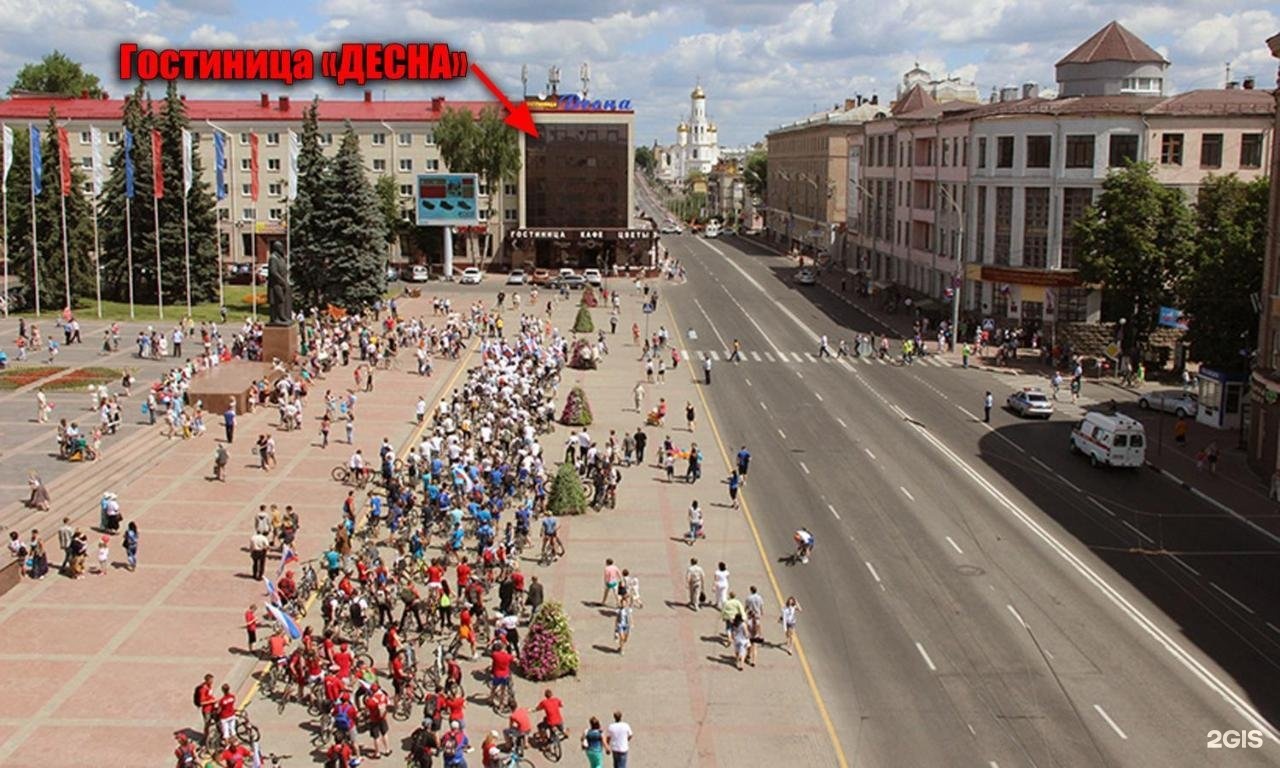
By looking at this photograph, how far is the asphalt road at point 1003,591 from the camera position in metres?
22.9

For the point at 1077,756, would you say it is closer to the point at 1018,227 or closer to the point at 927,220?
the point at 1018,227

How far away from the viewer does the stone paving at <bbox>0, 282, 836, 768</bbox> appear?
21875 mm

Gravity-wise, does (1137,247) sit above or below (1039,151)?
below

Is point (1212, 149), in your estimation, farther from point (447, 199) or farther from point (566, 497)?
point (447, 199)

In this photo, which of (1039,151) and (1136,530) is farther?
(1039,151)

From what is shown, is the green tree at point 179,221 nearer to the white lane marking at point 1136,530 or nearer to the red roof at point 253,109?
the red roof at point 253,109

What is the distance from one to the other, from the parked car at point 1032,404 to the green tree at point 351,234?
40944 millimetres

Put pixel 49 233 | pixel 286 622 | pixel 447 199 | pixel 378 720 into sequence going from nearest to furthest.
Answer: pixel 378 720 → pixel 286 622 → pixel 49 233 → pixel 447 199

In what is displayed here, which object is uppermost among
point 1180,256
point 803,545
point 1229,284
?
point 1180,256

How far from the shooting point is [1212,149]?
2749 inches

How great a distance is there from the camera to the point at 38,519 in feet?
108

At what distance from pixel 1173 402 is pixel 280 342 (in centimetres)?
3829

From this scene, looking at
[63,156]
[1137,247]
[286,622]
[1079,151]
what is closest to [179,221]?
[63,156]

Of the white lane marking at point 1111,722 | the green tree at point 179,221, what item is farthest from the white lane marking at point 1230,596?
the green tree at point 179,221
